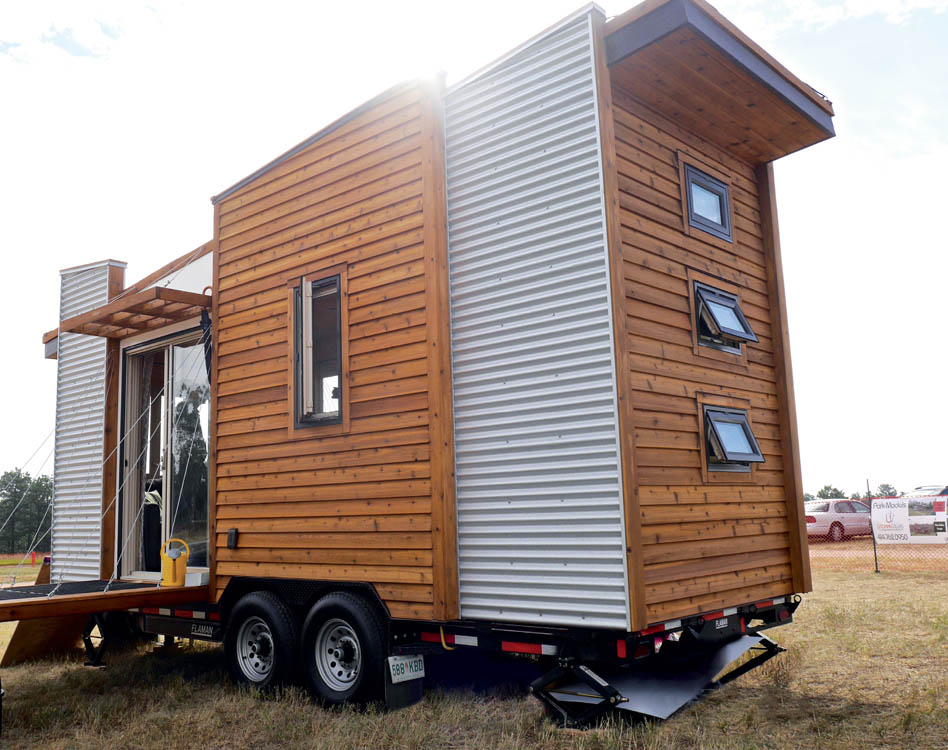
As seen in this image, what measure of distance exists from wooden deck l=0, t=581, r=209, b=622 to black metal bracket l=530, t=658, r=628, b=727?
357cm

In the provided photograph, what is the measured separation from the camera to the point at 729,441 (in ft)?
20.3

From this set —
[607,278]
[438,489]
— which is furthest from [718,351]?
[438,489]

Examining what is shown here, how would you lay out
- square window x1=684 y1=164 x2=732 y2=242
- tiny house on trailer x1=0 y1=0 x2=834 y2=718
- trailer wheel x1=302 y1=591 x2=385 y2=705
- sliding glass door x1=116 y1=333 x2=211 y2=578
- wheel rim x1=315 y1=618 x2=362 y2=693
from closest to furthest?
1. tiny house on trailer x1=0 y1=0 x2=834 y2=718
2. trailer wheel x1=302 y1=591 x2=385 y2=705
3. wheel rim x1=315 y1=618 x2=362 y2=693
4. square window x1=684 y1=164 x2=732 y2=242
5. sliding glass door x1=116 y1=333 x2=211 y2=578

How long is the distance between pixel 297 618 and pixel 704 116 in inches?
198

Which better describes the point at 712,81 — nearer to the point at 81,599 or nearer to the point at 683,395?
the point at 683,395

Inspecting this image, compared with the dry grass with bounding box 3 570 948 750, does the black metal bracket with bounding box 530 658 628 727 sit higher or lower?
higher

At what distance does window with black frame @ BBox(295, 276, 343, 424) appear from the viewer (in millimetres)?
6910

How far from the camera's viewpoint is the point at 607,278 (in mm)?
5293

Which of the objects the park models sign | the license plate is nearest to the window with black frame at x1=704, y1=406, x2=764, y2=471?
the license plate

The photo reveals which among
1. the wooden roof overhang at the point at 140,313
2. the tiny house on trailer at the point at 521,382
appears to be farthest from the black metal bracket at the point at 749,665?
the wooden roof overhang at the point at 140,313

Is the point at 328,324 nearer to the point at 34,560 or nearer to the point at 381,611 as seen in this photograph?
the point at 381,611

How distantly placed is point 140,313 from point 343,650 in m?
4.28

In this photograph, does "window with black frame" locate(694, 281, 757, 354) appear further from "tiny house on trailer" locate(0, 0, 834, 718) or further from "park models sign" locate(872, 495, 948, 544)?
"park models sign" locate(872, 495, 948, 544)

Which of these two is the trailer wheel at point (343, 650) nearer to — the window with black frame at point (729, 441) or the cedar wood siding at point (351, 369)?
the cedar wood siding at point (351, 369)
